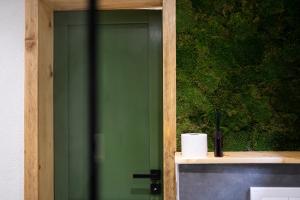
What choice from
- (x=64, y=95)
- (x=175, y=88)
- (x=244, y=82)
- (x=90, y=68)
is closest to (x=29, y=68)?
(x=64, y=95)

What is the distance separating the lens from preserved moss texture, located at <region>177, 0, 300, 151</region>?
4.94 ft

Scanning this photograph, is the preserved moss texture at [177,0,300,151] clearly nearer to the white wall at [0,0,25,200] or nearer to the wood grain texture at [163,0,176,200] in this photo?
the wood grain texture at [163,0,176,200]

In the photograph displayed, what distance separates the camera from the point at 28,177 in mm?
1634

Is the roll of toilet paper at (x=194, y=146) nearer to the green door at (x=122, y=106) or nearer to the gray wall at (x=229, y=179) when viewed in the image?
the gray wall at (x=229, y=179)

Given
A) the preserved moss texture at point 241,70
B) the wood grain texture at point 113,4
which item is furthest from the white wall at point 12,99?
the preserved moss texture at point 241,70

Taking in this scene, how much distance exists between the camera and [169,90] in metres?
1.55

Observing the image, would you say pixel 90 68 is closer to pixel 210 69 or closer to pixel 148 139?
pixel 210 69

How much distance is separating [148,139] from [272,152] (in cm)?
70

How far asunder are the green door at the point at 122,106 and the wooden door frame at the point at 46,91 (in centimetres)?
12

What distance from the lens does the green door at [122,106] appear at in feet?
6.23

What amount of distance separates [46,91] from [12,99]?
0.17 metres

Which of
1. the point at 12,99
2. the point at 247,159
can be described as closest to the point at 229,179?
the point at 247,159

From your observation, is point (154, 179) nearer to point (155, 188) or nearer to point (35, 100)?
point (155, 188)

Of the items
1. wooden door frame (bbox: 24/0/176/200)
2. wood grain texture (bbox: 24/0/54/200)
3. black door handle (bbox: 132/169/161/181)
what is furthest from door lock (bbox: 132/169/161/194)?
wood grain texture (bbox: 24/0/54/200)
